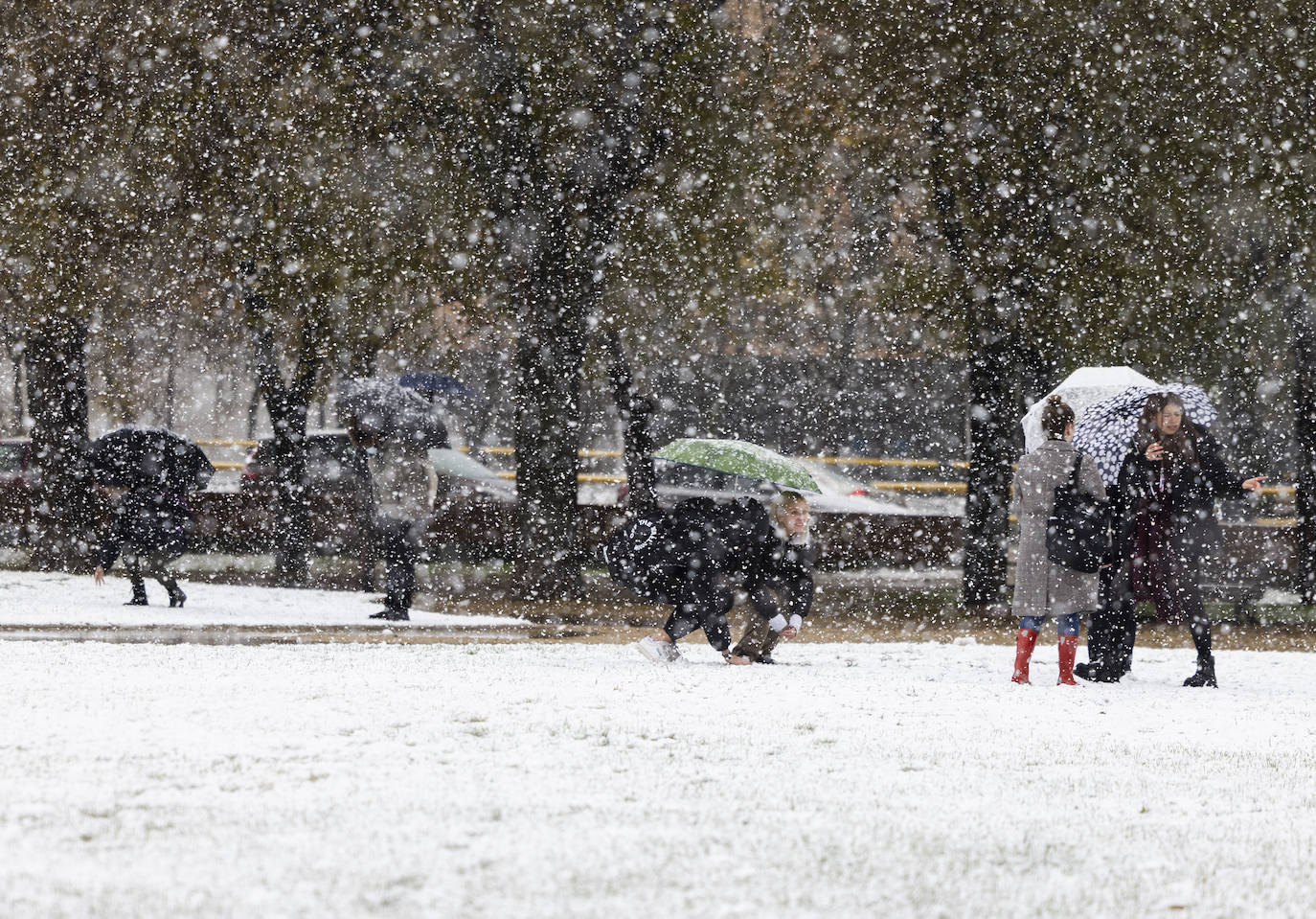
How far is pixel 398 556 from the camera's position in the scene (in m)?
14.0

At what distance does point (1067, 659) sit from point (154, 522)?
26.1 feet

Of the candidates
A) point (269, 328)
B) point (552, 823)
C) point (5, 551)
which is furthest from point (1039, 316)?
point (5, 551)

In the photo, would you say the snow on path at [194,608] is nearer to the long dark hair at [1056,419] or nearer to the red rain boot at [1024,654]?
the red rain boot at [1024,654]

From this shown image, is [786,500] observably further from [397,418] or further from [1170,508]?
[397,418]

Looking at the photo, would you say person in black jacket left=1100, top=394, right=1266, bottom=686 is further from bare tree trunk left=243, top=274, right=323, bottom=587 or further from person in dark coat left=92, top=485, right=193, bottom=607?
bare tree trunk left=243, top=274, right=323, bottom=587

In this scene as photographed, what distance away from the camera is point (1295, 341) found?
18891 millimetres

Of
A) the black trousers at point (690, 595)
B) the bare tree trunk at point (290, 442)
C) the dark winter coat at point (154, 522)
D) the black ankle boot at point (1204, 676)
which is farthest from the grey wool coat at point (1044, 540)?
the bare tree trunk at point (290, 442)

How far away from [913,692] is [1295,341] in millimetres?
11169

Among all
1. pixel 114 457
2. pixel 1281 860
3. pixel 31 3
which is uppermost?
pixel 31 3

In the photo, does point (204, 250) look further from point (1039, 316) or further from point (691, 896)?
point (691, 896)

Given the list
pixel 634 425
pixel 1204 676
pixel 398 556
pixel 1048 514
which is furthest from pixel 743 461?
pixel 634 425

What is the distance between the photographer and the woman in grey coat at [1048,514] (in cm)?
1027

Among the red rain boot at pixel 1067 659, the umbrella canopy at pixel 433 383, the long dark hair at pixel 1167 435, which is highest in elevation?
the umbrella canopy at pixel 433 383

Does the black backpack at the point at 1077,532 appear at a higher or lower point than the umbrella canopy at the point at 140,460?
lower
